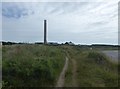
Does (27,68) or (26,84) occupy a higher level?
(27,68)

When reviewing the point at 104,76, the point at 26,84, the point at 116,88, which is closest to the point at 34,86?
the point at 26,84

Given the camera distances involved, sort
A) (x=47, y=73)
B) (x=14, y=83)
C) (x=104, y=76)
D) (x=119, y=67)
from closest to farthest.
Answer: (x=14, y=83) → (x=47, y=73) → (x=104, y=76) → (x=119, y=67)

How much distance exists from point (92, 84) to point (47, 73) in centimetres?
224

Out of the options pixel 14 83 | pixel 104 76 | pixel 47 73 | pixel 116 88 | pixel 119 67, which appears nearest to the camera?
pixel 14 83

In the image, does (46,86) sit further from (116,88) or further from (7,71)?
(116,88)

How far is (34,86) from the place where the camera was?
9.58 meters

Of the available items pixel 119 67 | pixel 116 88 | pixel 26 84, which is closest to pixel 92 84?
pixel 116 88

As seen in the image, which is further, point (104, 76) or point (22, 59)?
point (104, 76)

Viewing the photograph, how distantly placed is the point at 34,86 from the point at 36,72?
91 centimetres

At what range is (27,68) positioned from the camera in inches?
401

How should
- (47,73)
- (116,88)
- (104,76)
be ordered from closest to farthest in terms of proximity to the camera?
(116,88), (47,73), (104,76)

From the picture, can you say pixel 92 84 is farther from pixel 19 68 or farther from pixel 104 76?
pixel 19 68

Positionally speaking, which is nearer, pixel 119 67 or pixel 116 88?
pixel 116 88

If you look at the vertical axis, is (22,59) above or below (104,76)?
above
